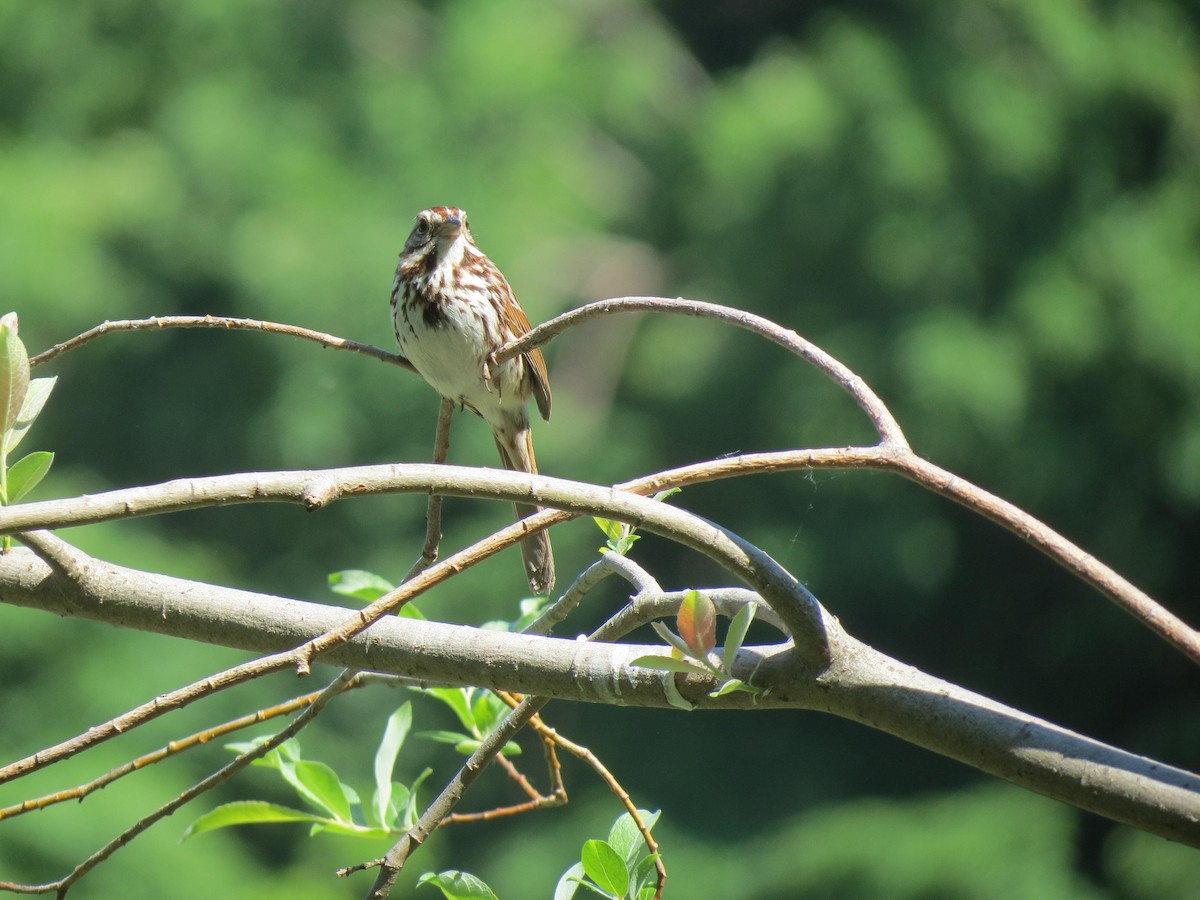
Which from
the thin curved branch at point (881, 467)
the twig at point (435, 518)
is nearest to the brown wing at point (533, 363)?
the twig at point (435, 518)

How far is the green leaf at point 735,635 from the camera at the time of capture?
3.79 feet

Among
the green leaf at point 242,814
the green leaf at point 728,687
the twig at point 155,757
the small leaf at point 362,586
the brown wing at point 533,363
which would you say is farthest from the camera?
the brown wing at point 533,363

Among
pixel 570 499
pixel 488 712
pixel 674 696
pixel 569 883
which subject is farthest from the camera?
pixel 488 712

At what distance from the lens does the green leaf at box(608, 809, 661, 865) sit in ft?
4.62

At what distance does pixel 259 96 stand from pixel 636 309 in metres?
9.58

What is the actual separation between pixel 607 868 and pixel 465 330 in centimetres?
168

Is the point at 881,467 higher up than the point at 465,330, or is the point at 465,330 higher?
the point at 881,467

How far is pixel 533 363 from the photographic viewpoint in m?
3.18

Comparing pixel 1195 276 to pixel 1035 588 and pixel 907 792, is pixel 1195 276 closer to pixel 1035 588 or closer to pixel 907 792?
pixel 1035 588

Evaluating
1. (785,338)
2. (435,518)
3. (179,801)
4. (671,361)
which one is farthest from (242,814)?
(671,361)

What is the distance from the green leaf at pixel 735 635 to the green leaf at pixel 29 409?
0.71m

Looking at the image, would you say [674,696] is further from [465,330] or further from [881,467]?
[465,330]

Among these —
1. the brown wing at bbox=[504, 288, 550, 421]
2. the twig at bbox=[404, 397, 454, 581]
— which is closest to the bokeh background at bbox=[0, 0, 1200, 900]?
the brown wing at bbox=[504, 288, 550, 421]

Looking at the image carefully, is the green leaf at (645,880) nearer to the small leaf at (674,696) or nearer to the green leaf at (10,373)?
the small leaf at (674,696)
